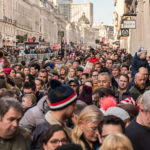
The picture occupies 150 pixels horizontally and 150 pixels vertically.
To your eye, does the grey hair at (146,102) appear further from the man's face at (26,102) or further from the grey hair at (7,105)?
the man's face at (26,102)

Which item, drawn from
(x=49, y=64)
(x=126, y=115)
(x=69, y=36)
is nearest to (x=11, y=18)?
(x=49, y=64)

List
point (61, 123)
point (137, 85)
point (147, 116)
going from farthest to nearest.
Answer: point (137, 85)
point (61, 123)
point (147, 116)

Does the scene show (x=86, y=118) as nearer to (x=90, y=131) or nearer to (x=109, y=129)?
(x=90, y=131)

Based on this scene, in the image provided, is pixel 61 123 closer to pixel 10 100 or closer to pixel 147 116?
pixel 10 100

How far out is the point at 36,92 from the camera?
25.5 ft

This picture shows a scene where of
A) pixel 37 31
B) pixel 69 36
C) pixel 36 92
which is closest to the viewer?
pixel 36 92

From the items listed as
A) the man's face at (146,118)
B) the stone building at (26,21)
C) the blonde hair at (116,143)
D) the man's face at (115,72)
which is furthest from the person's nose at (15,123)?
the stone building at (26,21)

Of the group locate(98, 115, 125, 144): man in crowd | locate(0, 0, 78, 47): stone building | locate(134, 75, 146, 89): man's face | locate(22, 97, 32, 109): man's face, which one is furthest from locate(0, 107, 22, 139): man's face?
locate(0, 0, 78, 47): stone building

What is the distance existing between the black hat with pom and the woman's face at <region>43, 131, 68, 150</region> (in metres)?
0.45

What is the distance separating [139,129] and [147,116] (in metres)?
0.15

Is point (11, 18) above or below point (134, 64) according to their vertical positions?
above

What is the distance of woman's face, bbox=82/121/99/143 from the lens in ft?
12.6

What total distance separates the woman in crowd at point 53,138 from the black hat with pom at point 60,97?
402 millimetres

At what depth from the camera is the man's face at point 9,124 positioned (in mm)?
3602
